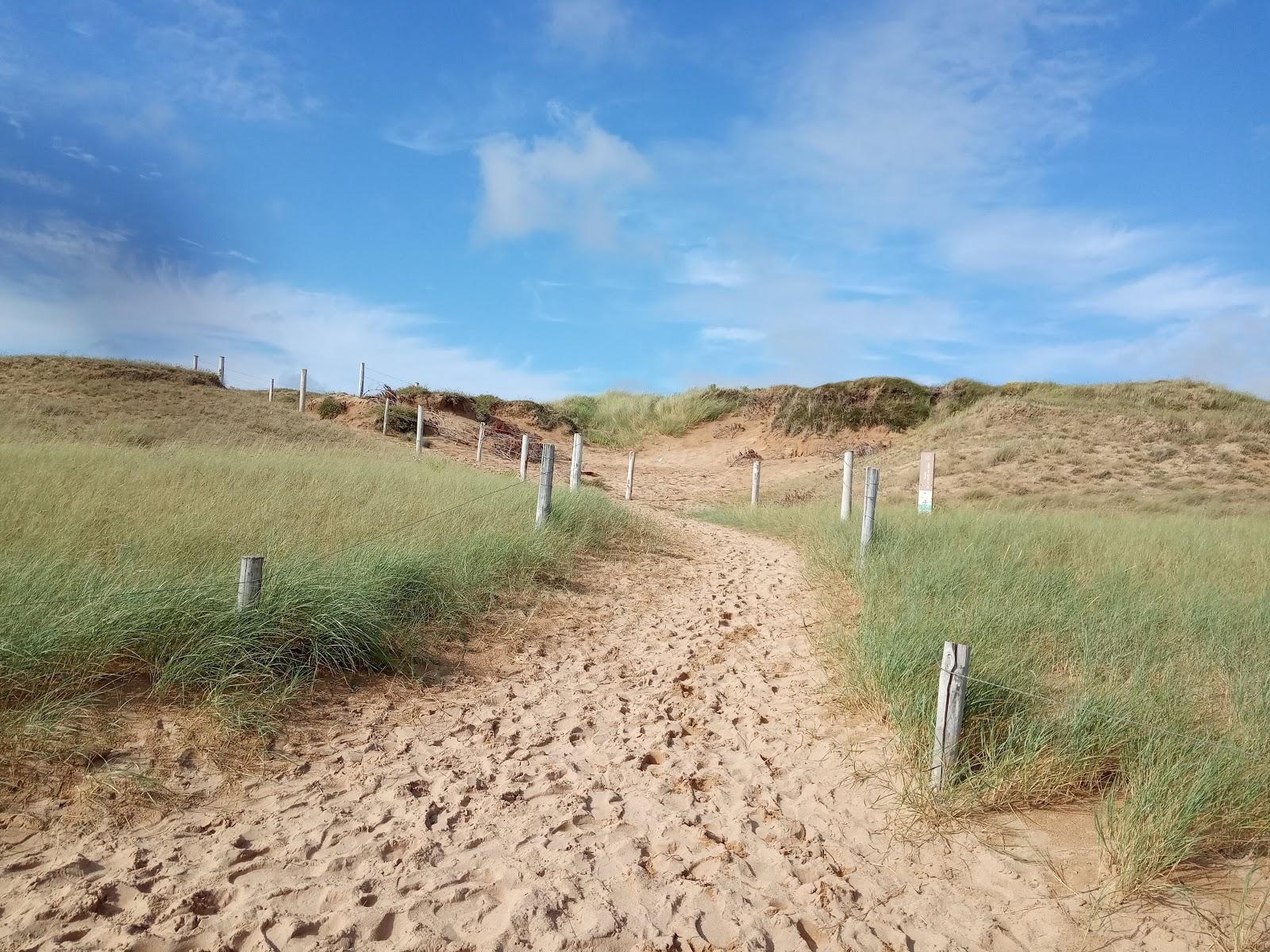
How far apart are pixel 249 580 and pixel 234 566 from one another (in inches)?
39.5

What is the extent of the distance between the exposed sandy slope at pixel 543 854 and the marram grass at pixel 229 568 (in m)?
0.71

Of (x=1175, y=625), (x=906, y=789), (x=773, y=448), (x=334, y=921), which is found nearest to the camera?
(x=334, y=921)

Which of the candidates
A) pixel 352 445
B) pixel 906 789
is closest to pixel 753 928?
pixel 906 789

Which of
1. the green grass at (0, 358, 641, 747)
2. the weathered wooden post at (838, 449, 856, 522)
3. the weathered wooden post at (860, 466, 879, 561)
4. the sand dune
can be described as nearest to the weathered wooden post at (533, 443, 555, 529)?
the green grass at (0, 358, 641, 747)

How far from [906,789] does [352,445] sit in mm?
19459

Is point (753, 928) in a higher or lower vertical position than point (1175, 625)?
lower

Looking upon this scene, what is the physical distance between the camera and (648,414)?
3438 centimetres

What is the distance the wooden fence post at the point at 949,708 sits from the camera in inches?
148

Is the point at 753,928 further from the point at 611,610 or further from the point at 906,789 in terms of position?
the point at 611,610

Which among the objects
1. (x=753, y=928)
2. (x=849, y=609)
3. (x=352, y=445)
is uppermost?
(x=352, y=445)

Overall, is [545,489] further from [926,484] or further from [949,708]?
[949,708]

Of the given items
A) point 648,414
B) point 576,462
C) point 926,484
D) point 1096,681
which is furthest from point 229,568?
point 648,414

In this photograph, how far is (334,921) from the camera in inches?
107

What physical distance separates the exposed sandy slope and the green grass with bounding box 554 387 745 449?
2772cm
